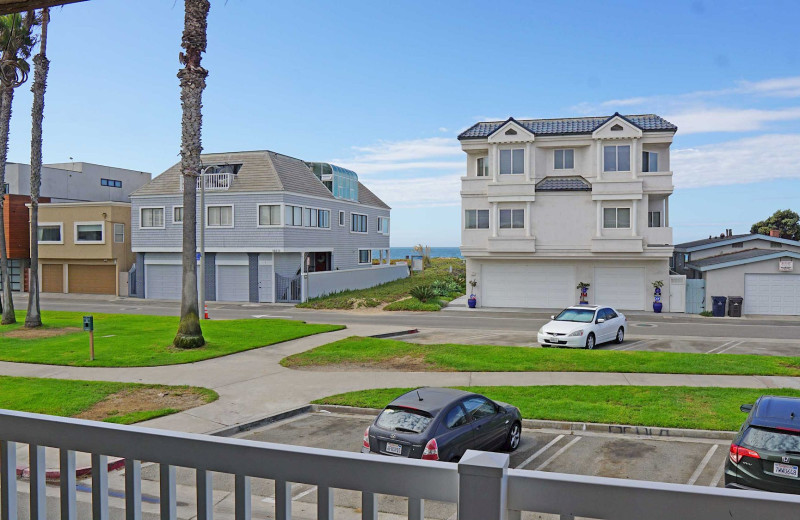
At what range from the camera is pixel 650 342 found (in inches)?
1030

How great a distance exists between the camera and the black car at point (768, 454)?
839cm

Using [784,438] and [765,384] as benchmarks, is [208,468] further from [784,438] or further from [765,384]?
[765,384]

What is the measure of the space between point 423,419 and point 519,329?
20612 mm

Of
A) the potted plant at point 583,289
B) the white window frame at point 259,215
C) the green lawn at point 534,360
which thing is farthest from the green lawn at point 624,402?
the white window frame at point 259,215

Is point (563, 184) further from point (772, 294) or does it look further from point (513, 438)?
point (513, 438)

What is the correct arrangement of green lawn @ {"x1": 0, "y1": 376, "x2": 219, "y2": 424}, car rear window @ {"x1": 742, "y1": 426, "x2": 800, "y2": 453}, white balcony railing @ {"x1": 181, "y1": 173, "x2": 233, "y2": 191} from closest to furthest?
1. car rear window @ {"x1": 742, "y1": 426, "x2": 800, "y2": 453}
2. green lawn @ {"x1": 0, "y1": 376, "x2": 219, "y2": 424}
3. white balcony railing @ {"x1": 181, "y1": 173, "x2": 233, "y2": 191}

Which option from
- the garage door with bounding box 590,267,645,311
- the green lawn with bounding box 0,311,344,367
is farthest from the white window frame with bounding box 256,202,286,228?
the garage door with bounding box 590,267,645,311

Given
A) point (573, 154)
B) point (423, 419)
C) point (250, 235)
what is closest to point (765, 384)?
point (423, 419)

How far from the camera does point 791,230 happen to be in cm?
6800

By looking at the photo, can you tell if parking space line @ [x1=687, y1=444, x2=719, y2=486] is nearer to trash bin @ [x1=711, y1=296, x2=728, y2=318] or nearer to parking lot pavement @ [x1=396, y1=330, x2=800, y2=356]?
parking lot pavement @ [x1=396, y1=330, x2=800, y2=356]

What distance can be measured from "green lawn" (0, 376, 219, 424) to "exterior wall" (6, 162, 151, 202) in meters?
45.9

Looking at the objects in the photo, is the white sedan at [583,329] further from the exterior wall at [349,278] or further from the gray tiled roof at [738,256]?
the exterior wall at [349,278]

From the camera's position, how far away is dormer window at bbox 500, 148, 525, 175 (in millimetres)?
40719

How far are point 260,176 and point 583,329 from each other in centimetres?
2831
